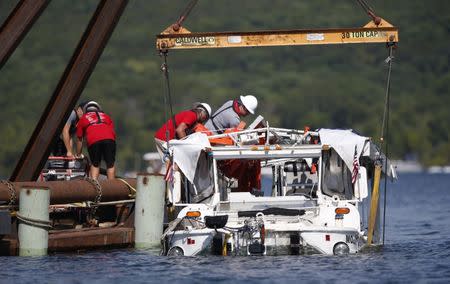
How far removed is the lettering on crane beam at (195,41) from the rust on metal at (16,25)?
2.78 metres

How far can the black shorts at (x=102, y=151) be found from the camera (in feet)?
87.0

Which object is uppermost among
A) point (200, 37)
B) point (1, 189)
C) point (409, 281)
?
point (200, 37)

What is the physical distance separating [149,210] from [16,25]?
14.2 ft

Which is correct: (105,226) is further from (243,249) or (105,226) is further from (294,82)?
(294,82)

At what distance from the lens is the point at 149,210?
2502cm

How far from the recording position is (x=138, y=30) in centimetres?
19938

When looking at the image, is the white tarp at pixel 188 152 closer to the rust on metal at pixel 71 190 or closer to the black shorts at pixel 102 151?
the rust on metal at pixel 71 190

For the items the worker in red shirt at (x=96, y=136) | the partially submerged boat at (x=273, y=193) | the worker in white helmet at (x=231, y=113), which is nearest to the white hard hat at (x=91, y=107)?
the worker in red shirt at (x=96, y=136)

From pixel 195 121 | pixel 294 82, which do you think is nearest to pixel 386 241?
pixel 195 121

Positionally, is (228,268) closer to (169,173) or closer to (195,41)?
(169,173)

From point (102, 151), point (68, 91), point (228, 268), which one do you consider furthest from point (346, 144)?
point (102, 151)

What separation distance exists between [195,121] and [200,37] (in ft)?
8.62

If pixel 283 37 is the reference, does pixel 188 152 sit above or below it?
below

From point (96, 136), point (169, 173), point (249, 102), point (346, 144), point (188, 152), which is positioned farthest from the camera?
point (96, 136)
